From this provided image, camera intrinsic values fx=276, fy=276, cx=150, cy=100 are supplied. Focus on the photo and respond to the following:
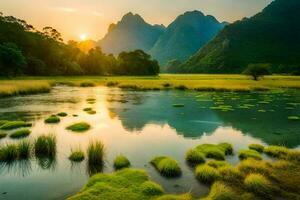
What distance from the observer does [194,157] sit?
1478 centimetres

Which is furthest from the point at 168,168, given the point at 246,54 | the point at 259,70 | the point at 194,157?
the point at 246,54

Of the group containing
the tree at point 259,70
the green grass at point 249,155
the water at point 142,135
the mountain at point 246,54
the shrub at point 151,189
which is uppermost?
the mountain at point 246,54

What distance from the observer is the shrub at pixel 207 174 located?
12148 millimetres

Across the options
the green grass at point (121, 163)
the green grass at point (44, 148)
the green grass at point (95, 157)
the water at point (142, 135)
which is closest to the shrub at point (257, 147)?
the water at point (142, 135)

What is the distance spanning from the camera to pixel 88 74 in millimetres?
118375

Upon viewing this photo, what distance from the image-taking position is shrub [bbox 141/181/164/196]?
10.8 meters

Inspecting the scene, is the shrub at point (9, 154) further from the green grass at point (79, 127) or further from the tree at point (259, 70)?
the tree at point (259, 70)

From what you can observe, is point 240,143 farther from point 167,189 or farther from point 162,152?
point 167,189

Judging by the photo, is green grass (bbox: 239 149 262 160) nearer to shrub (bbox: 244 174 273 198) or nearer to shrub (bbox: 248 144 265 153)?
shrub (bbox: 248 144 265 153)

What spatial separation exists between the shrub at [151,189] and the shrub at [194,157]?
155 inches

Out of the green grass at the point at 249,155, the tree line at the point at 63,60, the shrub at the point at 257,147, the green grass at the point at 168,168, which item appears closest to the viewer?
the green grass at the point at 168,168

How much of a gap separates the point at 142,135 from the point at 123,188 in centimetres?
1027

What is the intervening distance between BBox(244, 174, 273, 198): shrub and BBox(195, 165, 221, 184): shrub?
1.30 meters

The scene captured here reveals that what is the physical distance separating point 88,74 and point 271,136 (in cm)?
10457
